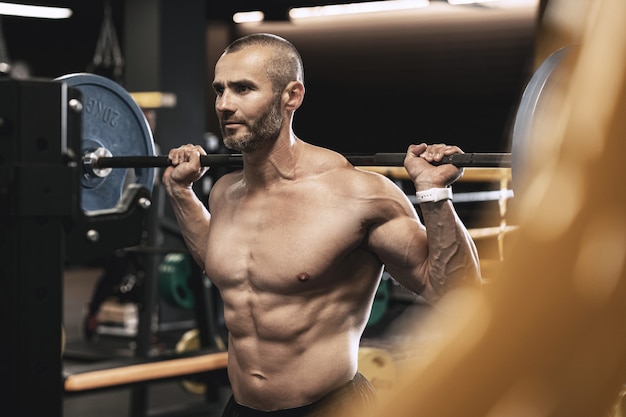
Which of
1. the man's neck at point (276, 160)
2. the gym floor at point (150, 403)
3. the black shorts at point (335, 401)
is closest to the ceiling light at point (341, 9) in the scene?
the gym floor at point (150, 403)

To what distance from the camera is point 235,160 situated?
1.88 meters

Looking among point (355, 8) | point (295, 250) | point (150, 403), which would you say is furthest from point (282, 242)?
point (355, 8)

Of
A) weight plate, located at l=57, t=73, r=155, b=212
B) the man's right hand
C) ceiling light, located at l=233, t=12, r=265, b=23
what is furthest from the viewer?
ceiling light, located at l=233, t=12, r=265, b=23

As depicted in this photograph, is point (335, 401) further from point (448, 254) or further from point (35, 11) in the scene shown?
point (35, 11)

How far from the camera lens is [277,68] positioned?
171 cm

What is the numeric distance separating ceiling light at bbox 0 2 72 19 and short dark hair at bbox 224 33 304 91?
9.02 meters

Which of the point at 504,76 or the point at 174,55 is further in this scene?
the point at 504,76

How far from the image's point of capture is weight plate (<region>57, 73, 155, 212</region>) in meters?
2.08

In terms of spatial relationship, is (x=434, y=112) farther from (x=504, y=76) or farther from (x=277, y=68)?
(x=277, y=68)

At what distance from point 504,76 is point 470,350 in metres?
9.44

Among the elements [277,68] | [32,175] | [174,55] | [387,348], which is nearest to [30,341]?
[32,175]

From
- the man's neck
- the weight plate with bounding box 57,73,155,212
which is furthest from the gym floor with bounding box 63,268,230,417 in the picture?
the man's neck

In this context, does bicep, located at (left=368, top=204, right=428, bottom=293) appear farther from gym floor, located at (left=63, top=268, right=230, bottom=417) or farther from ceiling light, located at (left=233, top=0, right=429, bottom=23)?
ceiling light, located at (left=233, top=0, right=429, bottom=23)

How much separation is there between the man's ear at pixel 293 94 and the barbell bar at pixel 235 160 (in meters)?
0.16
